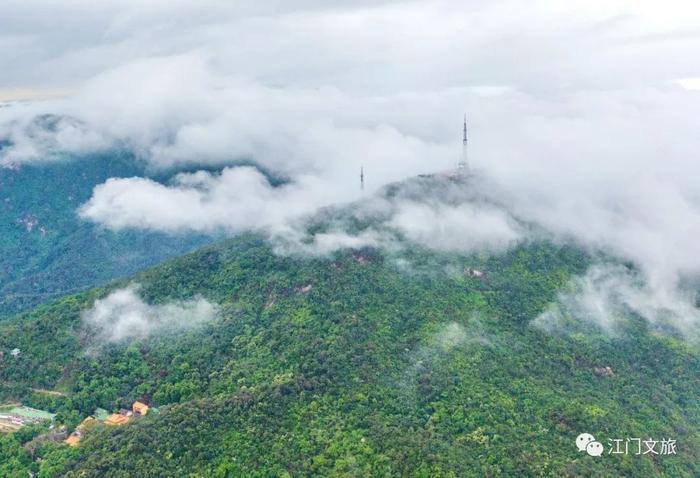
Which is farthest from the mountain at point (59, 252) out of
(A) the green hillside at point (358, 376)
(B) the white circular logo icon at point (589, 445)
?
(B) the white circular logo icon at point (589, 445)

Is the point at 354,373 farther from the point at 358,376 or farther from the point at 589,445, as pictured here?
the point at 589,445

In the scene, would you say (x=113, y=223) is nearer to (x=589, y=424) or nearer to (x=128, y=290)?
(x=128, y=290)

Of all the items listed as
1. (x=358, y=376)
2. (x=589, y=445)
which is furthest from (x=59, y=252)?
(x=589, y=445)

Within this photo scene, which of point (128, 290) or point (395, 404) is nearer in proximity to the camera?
point (395, 404)

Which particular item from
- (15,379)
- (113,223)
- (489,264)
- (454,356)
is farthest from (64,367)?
(113,223)

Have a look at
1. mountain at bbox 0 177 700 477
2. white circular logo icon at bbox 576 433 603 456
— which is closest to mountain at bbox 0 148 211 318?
mountain at bbox 0 177 700 477

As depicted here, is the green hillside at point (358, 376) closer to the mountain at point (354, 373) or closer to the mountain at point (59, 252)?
the mountain at point (354, 373)
